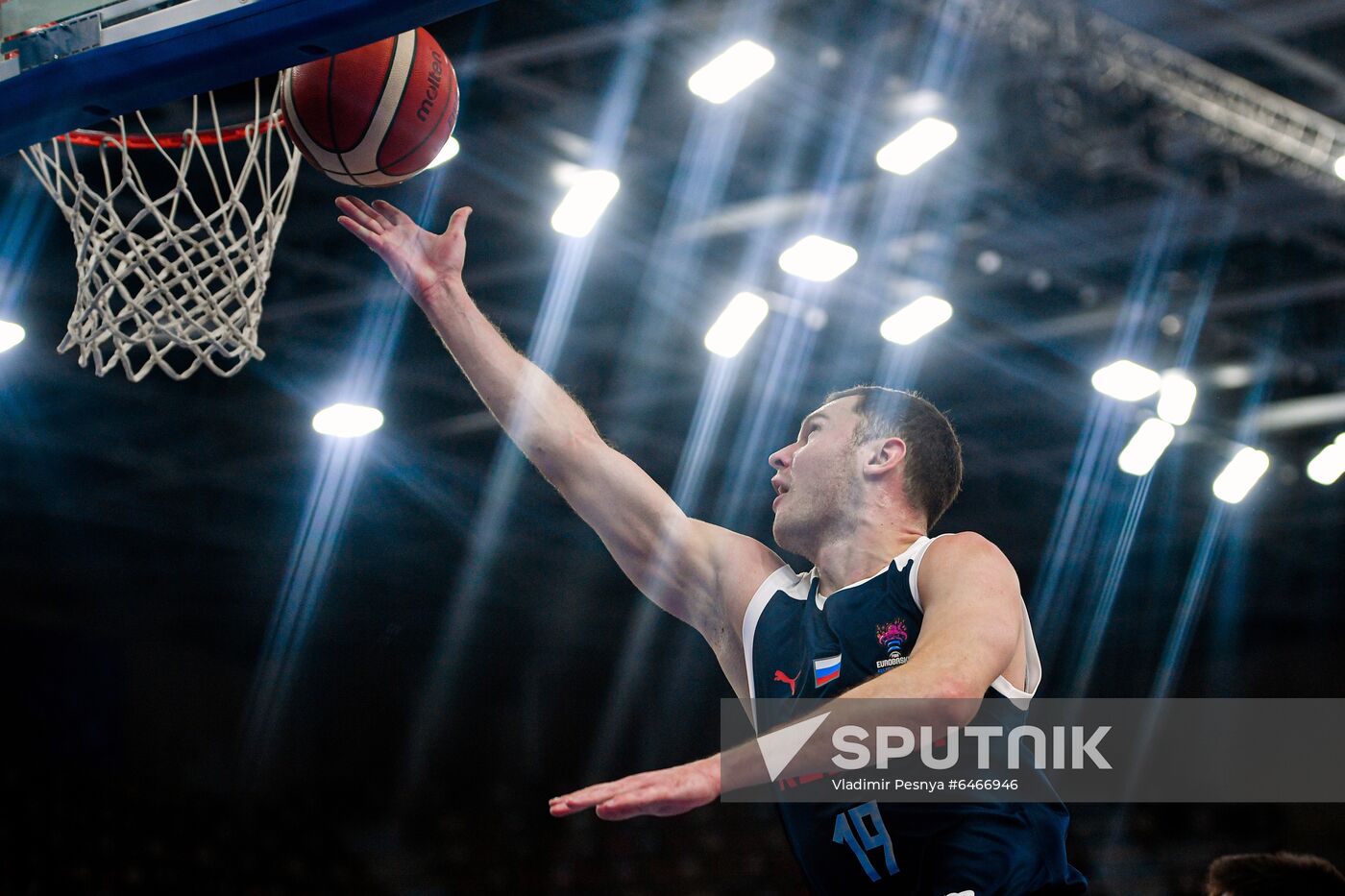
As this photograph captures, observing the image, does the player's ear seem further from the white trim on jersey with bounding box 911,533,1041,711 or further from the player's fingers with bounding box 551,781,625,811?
the player's fingers with bounding box 551,781,625,811

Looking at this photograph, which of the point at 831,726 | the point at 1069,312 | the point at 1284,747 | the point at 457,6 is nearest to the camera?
the point at 831,726

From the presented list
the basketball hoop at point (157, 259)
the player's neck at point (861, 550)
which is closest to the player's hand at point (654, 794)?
the player's neck at point (861, 550)


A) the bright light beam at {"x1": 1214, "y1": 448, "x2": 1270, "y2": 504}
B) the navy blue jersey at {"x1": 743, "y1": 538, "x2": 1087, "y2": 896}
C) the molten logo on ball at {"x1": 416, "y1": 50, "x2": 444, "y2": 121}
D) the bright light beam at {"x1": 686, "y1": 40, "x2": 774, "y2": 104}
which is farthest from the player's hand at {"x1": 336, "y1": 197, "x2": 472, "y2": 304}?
the bright light beam at {"x1": 1214, "y1": 448, "x2": 1270, "y2": 504}

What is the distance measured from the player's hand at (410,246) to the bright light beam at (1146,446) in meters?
6.76

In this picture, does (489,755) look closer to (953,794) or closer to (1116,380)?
(1116,380)

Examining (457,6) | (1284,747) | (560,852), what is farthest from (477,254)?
(1284,747)

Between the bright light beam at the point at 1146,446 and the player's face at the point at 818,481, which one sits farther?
the bright light beam at the point at 1146,446

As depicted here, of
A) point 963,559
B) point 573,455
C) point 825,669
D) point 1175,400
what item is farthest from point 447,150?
point 1175,400

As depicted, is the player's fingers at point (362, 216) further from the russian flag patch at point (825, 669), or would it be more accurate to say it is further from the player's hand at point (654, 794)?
the player's hand at point (654, 794)

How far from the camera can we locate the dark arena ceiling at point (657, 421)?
21.3ft

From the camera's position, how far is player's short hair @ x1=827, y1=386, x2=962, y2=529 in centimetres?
304

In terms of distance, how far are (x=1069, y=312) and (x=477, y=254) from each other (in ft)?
12.9

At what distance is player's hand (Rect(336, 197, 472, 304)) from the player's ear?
41.5 inches

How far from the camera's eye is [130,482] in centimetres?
1045
